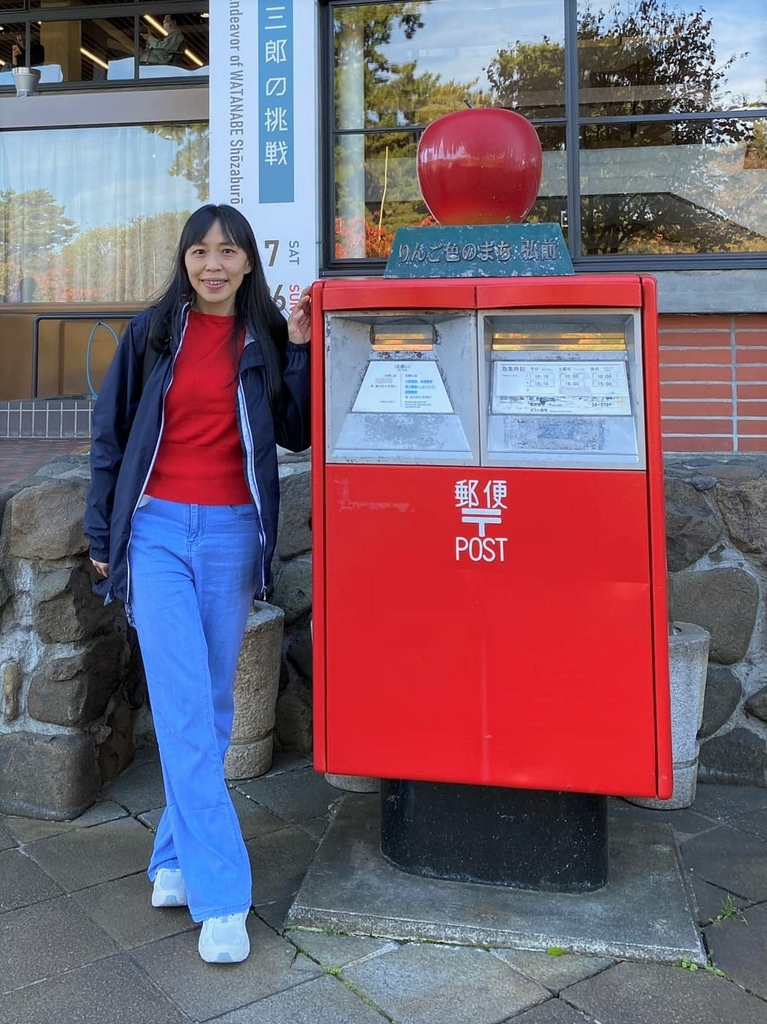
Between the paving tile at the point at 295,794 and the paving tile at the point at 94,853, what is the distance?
43cm

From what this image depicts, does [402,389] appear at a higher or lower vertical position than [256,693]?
higher

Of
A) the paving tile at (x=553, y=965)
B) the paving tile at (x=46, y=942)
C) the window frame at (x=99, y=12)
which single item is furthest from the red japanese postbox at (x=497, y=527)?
the window frame at (x=99, y=12)

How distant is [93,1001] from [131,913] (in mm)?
375

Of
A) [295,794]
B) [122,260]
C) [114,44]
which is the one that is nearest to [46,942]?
[295,794]

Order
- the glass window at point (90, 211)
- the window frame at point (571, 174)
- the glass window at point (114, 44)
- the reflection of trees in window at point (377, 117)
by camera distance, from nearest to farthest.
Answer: the window frame at point (571, 174), the reflection of trees in window at point (377, 117), the glass window at point (114, 44), the glass window at point (90, 211)

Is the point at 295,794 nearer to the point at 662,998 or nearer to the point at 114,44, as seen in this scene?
the point at 662,998

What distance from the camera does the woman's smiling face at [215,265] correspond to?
234cm

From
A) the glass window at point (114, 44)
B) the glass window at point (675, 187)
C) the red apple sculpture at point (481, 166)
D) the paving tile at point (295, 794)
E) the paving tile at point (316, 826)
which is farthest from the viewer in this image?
the glass window at point (114, 44)

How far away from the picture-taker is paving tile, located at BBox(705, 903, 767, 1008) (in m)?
2.16

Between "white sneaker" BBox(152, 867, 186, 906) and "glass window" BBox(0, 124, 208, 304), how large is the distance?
6321 mm

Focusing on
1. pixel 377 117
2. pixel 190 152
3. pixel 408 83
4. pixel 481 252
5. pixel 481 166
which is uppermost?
pixel 190 152

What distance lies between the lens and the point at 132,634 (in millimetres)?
3473

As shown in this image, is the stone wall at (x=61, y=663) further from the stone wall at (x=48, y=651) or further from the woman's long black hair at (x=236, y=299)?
the woman's long black hair at (x=236, y=299)

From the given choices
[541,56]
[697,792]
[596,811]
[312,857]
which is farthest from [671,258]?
[312,857]
